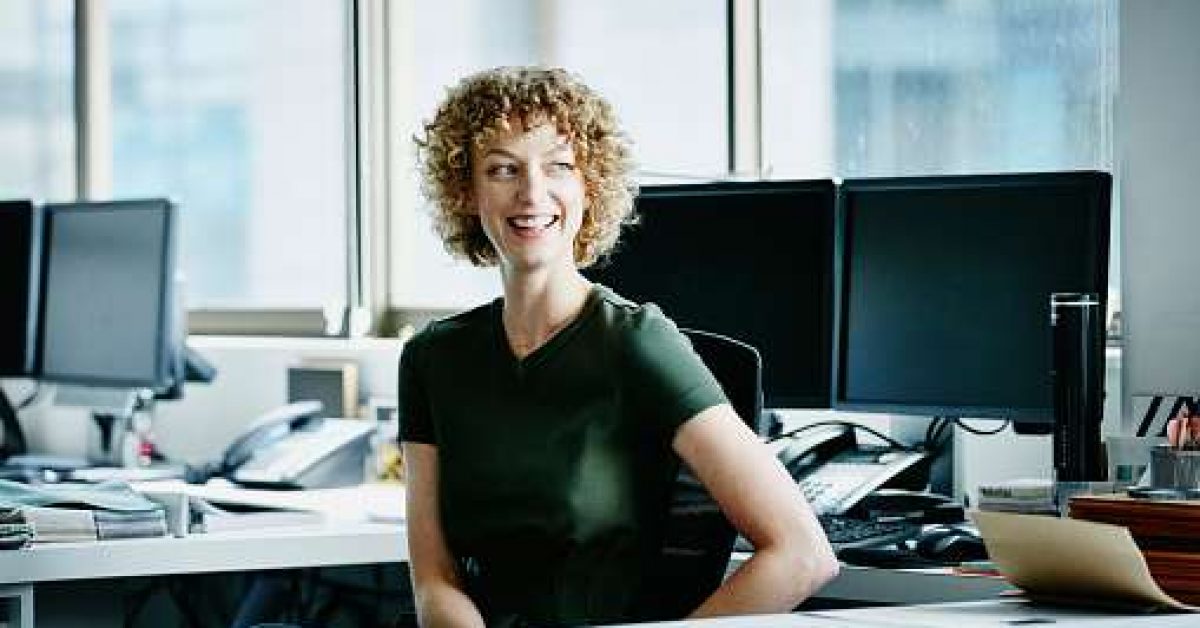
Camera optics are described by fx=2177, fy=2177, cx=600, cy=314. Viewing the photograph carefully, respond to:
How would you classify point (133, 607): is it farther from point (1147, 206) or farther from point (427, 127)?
point (1147, 206)

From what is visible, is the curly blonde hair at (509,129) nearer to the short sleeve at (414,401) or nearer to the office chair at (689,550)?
the short sleeve at (414,401)

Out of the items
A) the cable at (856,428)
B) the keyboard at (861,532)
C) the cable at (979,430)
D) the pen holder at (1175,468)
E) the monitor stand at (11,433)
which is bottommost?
the monitor stand at (11,433)

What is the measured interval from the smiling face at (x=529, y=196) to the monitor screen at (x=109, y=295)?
6.62 feet

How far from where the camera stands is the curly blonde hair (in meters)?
2.66

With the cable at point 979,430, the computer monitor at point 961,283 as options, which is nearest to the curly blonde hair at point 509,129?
the computer monitor at point 961,283

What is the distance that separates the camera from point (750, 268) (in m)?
3.45

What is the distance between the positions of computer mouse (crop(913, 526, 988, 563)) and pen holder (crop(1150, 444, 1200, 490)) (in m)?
0.47

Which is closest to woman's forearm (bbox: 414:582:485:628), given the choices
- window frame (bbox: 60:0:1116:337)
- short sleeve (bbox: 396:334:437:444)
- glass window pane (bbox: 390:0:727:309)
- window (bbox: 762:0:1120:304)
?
short sleeve (bbox: 396:334:437:444)

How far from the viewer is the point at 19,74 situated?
5879mm

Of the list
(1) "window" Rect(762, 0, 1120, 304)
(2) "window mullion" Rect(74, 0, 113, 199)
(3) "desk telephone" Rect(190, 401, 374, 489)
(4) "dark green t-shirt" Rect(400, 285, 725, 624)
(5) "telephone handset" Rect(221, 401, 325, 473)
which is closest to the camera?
(4) "dark green t-shirt" Rect(400, 285, 725, 624)

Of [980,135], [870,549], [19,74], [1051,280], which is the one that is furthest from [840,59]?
[19,74]

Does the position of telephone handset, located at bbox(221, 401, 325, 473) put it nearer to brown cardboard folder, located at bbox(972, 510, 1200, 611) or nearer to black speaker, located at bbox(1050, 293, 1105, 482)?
black speaker, located at bbox(1050, 293, 1105, 482)

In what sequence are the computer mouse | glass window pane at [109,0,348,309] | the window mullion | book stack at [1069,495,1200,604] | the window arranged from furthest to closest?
the window mullion, glass window pane at [109,0,348,309], the window, the computer mouse, book stack at [1069,495,1200,604]

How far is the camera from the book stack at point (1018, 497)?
10.0 feet
